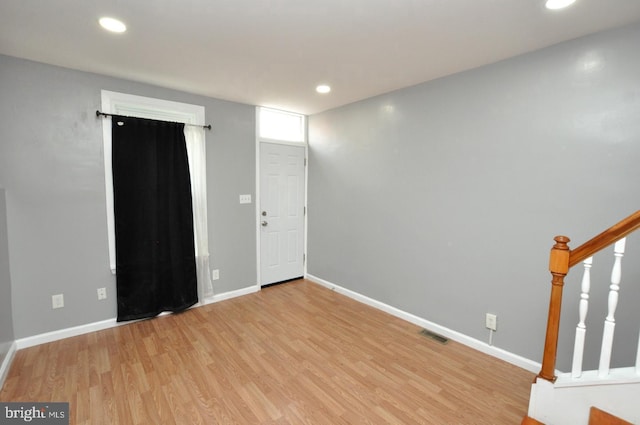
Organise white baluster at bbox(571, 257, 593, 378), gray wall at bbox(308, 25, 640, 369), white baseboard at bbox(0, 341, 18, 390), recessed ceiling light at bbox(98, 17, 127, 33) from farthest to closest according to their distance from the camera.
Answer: white baseboard at bbox(0, 341, 18, 390)
gray wall at bbox(308, 25, 640, 369)
recessed ceiling light at bbox(98, 17, 127, 33)
white baluster at bbox(571, 257, 593, 378)

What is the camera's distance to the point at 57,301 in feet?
8.92

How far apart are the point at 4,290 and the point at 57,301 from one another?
429mm

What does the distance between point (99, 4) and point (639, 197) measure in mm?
3455

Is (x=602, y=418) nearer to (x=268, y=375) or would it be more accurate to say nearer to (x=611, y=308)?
(x=611, y=308)

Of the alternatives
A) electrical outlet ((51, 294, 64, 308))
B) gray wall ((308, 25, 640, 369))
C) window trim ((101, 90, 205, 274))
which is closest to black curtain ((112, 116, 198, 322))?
window trim ((101, 90, 205, 274))

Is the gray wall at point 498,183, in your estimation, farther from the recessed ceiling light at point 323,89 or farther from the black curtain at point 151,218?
the black curtain at point 151,218

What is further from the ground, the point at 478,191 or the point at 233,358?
the point at 478,191

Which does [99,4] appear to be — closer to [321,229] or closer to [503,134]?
Result: [503,134]

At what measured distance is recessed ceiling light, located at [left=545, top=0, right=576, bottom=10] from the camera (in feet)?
5.27

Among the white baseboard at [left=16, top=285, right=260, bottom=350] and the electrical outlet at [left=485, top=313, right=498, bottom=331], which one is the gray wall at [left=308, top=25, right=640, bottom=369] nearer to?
the electrical outlet at [left=485, top=313, right=498, bottom=331]

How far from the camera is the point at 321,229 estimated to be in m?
4.25

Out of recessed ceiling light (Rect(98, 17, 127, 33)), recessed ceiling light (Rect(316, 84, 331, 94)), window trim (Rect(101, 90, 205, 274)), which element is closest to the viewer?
recessed ceiling light (Rect(98, 17, 127, 33))

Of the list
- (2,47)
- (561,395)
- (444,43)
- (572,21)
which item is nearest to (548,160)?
(572,21)

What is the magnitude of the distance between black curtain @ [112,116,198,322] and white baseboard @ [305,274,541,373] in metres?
1.99
